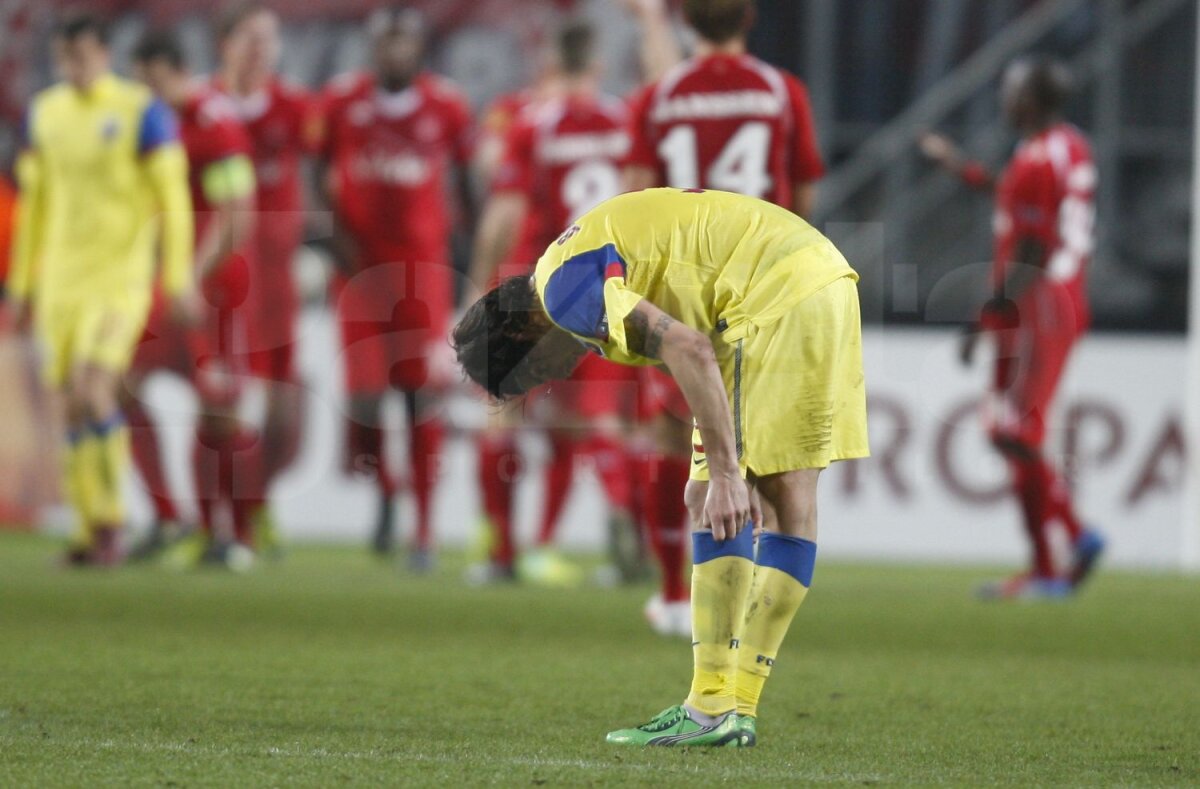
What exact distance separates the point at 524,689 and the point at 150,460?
6122 mm

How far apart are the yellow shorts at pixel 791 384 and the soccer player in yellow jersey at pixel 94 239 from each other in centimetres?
558

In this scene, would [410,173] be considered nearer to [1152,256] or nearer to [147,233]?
[147,233]

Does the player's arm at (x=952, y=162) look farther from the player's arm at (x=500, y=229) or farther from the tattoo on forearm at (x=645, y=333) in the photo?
the tattoo on forearm at (x=645, y=333)

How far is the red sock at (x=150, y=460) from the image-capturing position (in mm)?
10273

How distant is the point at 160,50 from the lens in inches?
393

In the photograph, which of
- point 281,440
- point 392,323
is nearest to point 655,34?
point 392,323

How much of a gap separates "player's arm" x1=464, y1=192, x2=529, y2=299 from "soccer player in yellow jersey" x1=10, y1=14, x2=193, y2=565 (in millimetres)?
1510

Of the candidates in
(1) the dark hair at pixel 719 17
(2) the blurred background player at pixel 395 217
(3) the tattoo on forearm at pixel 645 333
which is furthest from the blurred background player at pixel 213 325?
(3) the tattoo on forearm at pixel 645 333

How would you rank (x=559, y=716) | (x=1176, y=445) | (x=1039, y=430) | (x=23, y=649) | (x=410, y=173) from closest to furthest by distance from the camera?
(x=559, y=716) < (x=23, y=649) < (x=1039, y=430) < (x=410, y=173) < (x=1176, y=445)

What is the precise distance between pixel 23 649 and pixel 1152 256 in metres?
10.6

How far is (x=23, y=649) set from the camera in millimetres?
5617

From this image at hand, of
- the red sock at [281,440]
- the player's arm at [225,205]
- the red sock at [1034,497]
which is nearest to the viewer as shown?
the red sock at [1034,497]

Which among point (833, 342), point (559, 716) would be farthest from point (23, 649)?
point (833, 342)

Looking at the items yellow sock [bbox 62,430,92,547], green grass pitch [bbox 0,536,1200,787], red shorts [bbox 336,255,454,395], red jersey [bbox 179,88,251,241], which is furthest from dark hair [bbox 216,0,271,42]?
green grass pitch [bbox 0,536,1200,787]
